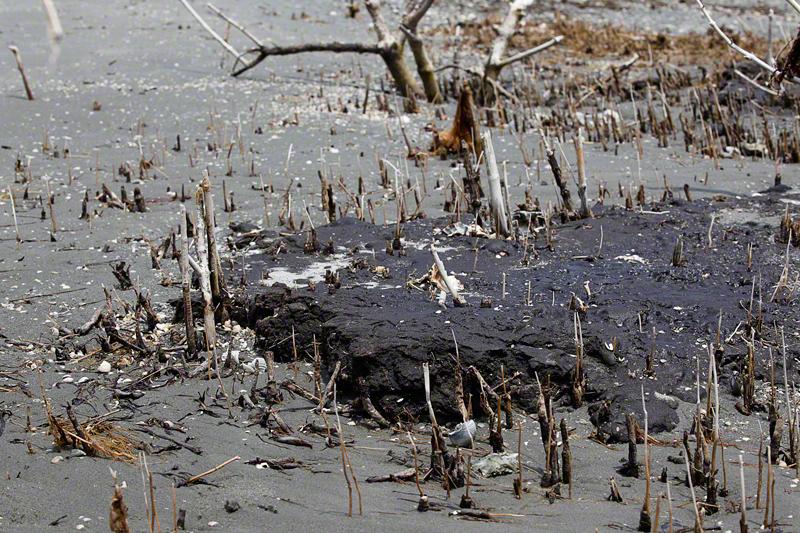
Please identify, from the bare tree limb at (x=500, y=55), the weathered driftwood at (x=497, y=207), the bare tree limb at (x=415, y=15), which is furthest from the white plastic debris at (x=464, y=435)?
the bare tree limb at (x=415, y=15)

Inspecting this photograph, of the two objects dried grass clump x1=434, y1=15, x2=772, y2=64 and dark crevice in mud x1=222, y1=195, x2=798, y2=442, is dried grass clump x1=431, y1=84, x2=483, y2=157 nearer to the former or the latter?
dark crevice in mud x1=222, y1=195, x2=798, y2=442

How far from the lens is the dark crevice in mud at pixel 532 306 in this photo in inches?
169

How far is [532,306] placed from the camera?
4.93m

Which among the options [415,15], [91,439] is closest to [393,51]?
[415,15]

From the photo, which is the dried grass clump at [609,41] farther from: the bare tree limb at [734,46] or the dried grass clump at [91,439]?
the dried grass clump at [91,439]

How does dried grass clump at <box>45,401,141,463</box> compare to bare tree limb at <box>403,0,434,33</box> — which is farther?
bare tree limb at <box>403,0,434,33</box>

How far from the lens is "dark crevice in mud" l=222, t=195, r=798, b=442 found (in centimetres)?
430

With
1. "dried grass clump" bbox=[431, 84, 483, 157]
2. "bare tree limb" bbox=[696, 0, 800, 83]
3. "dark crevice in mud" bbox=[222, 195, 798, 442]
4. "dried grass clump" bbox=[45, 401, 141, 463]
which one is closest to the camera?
"dried grass clump" bbox=[45, 401, 141, 463]

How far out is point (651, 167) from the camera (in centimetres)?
848

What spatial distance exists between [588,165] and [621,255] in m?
2.75

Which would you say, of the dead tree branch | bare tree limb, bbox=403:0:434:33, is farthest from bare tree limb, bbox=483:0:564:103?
bare tree limb, bbox=403:0:434:33

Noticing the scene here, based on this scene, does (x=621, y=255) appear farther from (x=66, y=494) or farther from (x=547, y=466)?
(x=66, y=494)

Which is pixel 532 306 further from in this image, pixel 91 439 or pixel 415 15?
pixel 415 15

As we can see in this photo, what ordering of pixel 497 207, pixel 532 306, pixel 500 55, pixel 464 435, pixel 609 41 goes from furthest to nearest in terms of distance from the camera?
pixel 609 41 → pixel 500 55 → pixel 497 207 → pixel 532 306 → pixel 464 435
